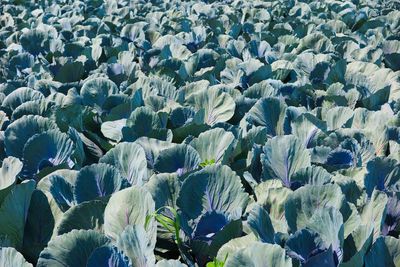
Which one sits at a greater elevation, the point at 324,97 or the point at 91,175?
the point at 91,175

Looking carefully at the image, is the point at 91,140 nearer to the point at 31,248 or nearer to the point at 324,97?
the point at 31,248

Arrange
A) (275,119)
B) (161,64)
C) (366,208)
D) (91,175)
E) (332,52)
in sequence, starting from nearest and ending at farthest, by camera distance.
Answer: (366,208)
(91,175)
(275,119)
(161,64)
(332,52)

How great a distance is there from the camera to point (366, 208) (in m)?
1.44

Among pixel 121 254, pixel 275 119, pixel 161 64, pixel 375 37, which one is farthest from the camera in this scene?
pixel 375 37

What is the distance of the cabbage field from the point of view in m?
1.29

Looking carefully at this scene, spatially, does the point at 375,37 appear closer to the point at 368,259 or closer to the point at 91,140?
the point at 91,140

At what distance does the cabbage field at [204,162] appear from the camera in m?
1.29

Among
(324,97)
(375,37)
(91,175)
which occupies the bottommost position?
(375,37)

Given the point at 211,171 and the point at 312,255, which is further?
the point at 211,171

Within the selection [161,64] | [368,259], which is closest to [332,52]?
[161,64]

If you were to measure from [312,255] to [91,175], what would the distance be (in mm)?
636

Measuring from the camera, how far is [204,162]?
6.01ft

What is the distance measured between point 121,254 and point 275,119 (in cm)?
109

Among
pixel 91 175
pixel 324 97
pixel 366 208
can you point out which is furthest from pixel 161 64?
pixel 366 208
